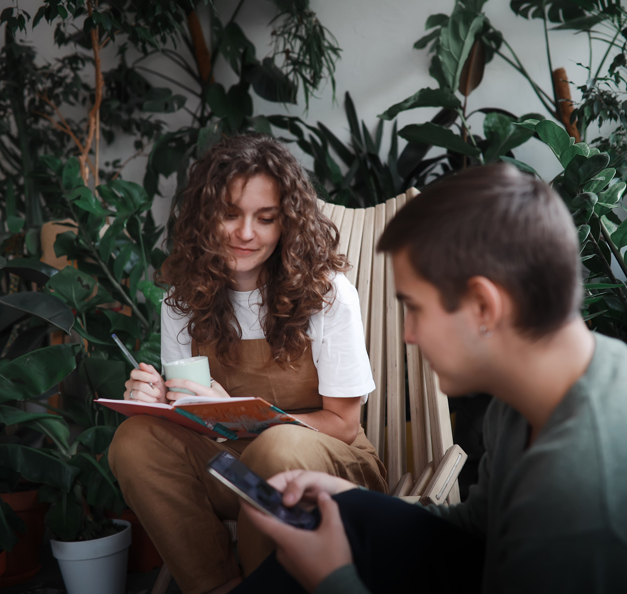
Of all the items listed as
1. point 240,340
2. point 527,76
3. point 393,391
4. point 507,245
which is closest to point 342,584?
→ point 507,245

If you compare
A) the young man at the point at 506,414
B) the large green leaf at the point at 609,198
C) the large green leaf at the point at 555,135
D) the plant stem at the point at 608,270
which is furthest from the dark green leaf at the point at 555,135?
the young man at the point at 506,414

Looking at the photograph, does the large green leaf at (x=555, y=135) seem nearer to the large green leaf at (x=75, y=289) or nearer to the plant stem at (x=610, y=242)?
the plant stem at (x=610, y=242)

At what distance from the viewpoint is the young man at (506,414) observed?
490 mm

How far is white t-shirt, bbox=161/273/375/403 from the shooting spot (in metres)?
1.18

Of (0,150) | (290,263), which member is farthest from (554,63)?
(0,150)

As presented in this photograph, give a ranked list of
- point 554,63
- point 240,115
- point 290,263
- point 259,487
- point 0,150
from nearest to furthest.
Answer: point 259,487 → point 290,263 → point 554,63 → point 240,115 → point 0,150

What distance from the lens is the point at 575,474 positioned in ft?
1.62

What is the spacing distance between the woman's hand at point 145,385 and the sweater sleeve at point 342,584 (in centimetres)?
58

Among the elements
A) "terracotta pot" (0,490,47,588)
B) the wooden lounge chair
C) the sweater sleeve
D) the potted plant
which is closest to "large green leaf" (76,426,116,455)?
the potted plant

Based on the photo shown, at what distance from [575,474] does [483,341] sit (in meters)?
0.16

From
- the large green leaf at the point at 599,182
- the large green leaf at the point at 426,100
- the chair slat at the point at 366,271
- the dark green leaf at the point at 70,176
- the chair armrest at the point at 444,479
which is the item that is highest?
the large green leaf at the point at 426,100

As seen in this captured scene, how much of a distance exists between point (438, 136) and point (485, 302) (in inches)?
57.3

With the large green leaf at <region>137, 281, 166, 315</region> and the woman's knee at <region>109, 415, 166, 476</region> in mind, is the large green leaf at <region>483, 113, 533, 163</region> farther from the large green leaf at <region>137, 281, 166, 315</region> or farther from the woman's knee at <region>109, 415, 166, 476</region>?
the woman's knee at <region>109, 415, 166, 476</region>

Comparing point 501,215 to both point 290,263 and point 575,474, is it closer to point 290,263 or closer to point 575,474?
point 575,474
